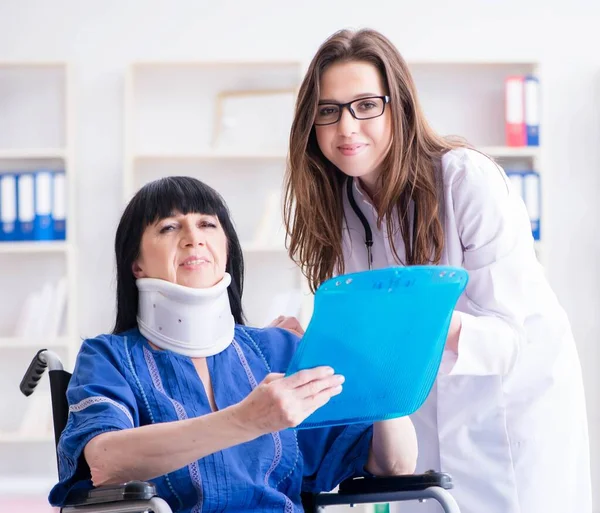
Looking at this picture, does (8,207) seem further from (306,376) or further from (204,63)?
(306,376)

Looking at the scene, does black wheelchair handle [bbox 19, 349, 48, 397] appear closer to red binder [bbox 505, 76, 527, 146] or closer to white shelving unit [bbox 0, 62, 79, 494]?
white shelving unit [bbox 0, 62, 79, 494]

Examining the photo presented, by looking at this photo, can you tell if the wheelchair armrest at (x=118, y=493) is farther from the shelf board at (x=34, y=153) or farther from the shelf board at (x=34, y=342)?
the shelf board at (x=34, y=153)

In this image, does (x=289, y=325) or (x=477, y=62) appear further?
(x=477, y=62)

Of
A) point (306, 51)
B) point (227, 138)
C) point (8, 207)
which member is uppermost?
point (306, 51)

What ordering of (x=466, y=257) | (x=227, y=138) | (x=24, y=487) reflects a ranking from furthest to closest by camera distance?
(x=227, y=138) → (x=24, y=487) → (x=466, y=257)

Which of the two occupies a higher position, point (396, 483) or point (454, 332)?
point (454, 332)

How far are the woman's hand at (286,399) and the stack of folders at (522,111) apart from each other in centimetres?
290

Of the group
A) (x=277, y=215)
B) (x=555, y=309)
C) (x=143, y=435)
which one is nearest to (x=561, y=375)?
(x=555, y=309)

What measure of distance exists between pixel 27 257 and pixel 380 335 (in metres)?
3.17

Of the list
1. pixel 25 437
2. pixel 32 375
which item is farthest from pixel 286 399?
pixel 25 437

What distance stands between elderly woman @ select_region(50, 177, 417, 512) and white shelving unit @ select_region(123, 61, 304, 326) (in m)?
2.33

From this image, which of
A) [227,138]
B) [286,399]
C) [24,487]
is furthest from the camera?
[227,138]

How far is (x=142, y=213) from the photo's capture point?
1.68m

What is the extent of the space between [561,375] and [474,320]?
34cm
